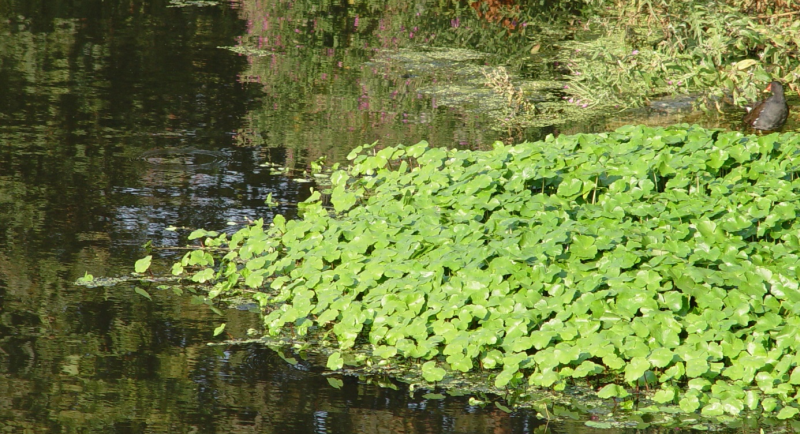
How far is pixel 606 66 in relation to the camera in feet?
27.9

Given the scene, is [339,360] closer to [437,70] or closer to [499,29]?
[437,70]

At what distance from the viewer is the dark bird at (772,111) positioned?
7.11 metres

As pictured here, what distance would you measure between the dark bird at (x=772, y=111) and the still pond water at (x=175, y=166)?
4.04 ft

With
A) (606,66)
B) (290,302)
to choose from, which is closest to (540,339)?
(290,302)

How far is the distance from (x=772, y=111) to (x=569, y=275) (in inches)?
147

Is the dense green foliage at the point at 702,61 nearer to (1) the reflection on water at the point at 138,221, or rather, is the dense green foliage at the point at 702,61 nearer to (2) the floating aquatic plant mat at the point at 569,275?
(1) the reflection on water at the point at 138,221

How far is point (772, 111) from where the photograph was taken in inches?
283

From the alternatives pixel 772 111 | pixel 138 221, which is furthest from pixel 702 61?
pixel 138 221

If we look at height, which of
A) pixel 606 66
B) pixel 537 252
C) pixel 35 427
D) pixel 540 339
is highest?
pixel 606 66

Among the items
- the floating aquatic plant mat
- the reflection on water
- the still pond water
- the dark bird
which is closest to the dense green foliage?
the dark bird

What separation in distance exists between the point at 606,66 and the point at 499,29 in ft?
10.9

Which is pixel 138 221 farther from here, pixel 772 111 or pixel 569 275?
pixel 772 111

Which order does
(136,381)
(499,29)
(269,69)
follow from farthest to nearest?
1. (499,29)
2. (269,69)
3. (136,381)

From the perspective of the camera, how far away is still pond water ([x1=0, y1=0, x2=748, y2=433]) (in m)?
3.74
